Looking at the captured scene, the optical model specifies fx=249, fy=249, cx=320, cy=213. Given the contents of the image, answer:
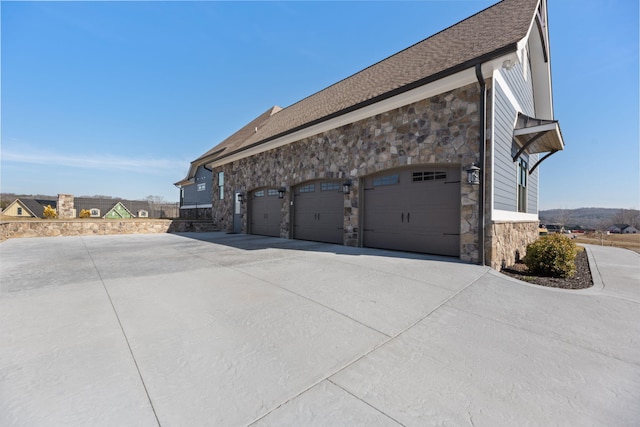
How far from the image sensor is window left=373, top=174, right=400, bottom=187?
736 cm

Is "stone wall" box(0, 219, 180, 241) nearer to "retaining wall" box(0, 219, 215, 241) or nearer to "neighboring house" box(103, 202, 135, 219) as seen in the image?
"retaining wall" box(0, 219, 215, 241)

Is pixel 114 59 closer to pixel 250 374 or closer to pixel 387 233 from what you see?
pixel 387 233

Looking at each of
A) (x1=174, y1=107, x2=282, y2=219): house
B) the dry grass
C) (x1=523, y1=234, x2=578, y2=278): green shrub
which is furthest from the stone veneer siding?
the dry grass

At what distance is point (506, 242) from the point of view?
641 centimetres

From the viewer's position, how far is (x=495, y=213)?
577cm

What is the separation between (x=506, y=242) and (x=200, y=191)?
20892 mm

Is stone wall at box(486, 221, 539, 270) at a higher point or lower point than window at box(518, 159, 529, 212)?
lower

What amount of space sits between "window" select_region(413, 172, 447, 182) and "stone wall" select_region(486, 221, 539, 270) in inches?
65.4

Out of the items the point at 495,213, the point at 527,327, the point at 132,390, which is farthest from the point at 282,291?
the point at 495,213

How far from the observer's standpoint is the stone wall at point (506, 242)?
555 centimetres

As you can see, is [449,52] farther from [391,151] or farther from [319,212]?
[319,212]

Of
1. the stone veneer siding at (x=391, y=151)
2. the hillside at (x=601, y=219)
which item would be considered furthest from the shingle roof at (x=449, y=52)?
the hillside at (x=601, y=219)

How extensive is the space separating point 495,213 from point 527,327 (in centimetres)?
376

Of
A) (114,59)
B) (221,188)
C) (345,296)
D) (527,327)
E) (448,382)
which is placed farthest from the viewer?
(221,188)
